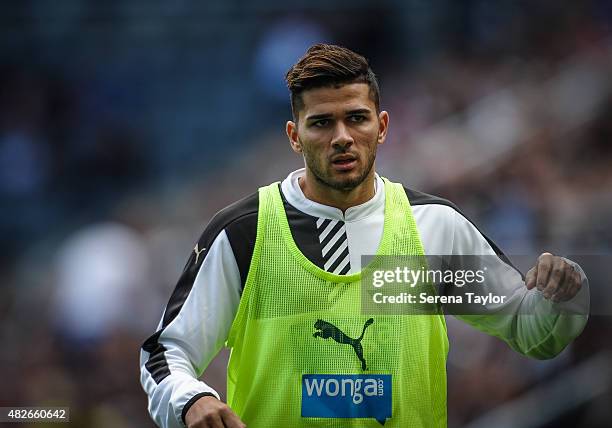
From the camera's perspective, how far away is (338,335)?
3639 mm

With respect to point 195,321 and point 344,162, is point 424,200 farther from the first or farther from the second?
point 195,321

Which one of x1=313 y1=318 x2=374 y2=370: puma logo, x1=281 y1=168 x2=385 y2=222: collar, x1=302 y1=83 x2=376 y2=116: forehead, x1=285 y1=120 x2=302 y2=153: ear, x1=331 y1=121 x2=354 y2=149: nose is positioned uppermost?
x1=302 y1=83 x2=376 y2=116: forehead

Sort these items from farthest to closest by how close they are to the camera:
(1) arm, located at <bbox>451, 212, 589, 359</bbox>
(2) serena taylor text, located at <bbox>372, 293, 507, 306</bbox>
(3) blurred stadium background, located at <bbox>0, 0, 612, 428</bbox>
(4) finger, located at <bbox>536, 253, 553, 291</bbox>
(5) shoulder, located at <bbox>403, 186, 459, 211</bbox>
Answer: (3) blurred stadium background, located at <bbox>0, 0, 612, 428</bbox>
(5) shoulder, located at <bbox>403, 186, 459, 211</bbox>
(2) serena taylor text, located at <bbox>372, 293, 507, 306</bbox>
(1) arm, located at <bbox>451, 212, 589, 359</bbox>
(4) finger, located at <bbox>536, 253, 553, 291</bbox>

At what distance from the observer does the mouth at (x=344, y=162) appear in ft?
12.5

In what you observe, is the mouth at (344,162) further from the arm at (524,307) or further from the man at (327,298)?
the arm at (524,307)

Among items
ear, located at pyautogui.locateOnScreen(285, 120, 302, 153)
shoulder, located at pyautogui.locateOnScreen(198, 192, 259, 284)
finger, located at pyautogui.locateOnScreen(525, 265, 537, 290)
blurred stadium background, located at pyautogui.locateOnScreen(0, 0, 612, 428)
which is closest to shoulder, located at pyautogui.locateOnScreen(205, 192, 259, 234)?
shoulder, located at pyautogui.locateOnScreen(198, 192, 259, 284)

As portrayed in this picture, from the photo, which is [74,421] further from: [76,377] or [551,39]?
[551,39]

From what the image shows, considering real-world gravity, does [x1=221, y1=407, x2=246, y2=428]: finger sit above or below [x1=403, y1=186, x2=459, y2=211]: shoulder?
below

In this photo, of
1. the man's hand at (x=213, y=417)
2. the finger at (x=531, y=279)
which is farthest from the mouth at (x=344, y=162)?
the man's hand at (x=213, y=417)

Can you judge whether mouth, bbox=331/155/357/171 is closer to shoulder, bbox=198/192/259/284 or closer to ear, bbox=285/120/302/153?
ear, bbox=285/120/302/153

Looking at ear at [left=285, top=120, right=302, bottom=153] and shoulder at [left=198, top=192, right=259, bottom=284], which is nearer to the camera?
shoulder at [left=198, top=192, right=259, bottom=284]

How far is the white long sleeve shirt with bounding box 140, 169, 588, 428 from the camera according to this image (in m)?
3.60

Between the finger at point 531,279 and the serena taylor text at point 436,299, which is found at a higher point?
the finger at point 531,279

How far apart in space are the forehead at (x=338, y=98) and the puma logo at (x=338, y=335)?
2.61 feet
